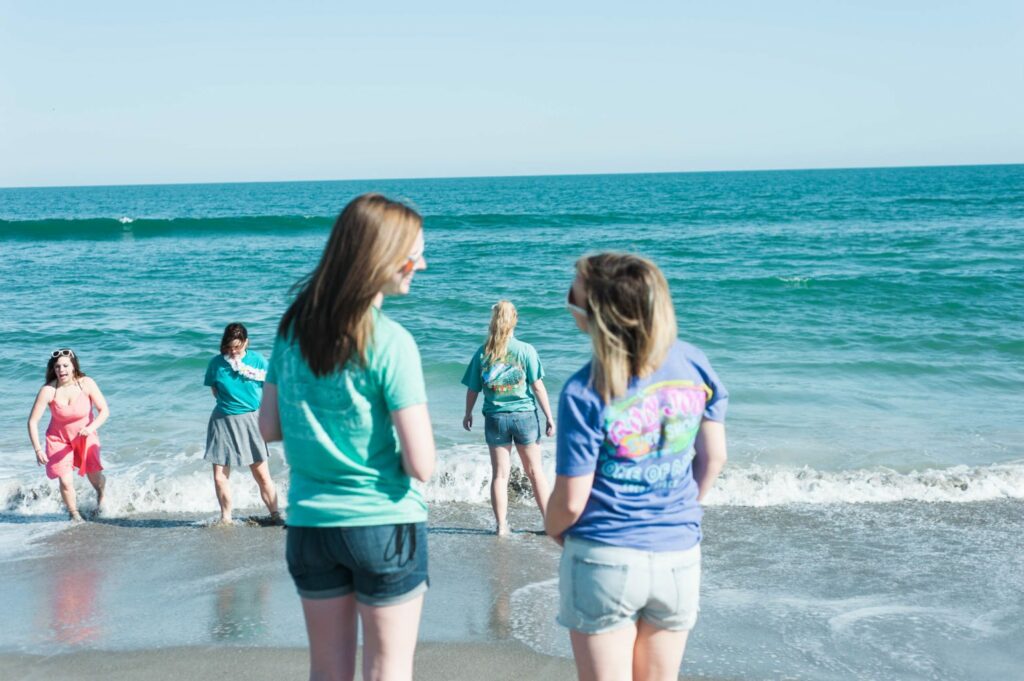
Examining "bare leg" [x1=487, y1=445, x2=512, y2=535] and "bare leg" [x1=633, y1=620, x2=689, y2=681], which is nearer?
"bare leg" [x1=633, y1=620, x2=689, y2=681]

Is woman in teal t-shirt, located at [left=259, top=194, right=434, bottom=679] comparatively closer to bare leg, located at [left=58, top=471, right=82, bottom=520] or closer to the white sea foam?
the white sea foam

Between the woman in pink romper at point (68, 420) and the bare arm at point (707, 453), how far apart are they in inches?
220

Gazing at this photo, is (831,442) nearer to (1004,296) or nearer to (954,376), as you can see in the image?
(954,376)

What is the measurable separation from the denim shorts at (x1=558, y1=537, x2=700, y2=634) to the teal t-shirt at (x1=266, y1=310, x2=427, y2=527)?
47 centimetres

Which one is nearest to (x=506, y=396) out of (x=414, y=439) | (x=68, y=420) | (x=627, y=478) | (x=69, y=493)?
(x=68, y=420)

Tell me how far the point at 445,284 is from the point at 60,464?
14.5 metres

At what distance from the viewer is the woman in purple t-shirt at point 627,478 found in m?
2.35

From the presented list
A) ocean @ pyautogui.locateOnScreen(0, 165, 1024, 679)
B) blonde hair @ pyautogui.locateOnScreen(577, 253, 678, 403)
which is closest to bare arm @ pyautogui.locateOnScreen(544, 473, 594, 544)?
blonde hair @ pyautogui.locateOnScreen(577, 253, 678, 403)

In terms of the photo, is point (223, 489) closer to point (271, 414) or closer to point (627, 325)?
point (271, 414)

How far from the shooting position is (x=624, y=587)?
2.39 m

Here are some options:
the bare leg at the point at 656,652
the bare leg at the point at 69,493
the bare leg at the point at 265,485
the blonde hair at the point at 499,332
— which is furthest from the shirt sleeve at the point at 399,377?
the bare leg at the point at 69,493

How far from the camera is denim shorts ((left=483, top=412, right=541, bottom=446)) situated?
6285 mm

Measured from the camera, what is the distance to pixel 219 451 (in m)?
6.57

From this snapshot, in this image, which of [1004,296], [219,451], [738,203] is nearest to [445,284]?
[1004,296]
